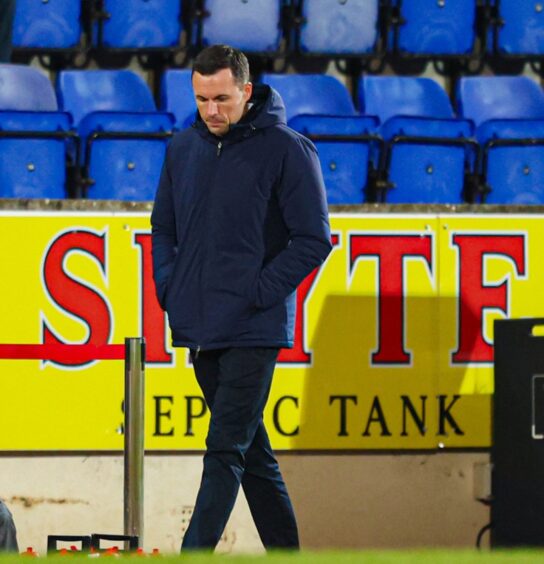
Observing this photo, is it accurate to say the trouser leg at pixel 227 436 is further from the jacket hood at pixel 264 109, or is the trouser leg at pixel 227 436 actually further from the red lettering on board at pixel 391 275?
the red lettering on board at pixel 391 275

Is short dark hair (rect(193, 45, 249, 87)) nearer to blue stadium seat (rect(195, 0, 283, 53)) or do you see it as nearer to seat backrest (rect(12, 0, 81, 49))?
seat backrest (rect(12, 0, 81, 49))

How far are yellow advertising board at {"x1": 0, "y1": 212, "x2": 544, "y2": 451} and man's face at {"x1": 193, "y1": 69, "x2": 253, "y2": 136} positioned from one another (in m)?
1.25

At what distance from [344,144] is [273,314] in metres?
2.93

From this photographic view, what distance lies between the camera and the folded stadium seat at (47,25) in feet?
26.1

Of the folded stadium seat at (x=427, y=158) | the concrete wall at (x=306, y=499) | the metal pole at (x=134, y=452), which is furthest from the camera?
Result: the folded stadium seat at (x=427, y=158)

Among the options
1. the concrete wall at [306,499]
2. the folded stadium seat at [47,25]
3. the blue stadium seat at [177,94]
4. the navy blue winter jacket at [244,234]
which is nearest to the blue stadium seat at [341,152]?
the blue stadium seat at [177,94]

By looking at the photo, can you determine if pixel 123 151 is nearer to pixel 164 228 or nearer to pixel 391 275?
pixel 391 275

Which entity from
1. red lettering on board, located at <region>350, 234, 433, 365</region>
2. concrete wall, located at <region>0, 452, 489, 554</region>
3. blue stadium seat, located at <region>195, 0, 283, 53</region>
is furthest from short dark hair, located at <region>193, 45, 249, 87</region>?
blue stadium seat, located at <region>195, 0, 283, 53</region>

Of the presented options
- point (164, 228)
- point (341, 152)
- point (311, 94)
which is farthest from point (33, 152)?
point (164, 228)

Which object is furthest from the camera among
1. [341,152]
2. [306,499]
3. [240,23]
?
[240,23]

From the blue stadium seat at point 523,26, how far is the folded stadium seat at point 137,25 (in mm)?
1960

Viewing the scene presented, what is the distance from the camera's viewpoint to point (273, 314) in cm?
418

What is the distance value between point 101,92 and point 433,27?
6.74ft

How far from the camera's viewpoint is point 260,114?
14.0 ft
